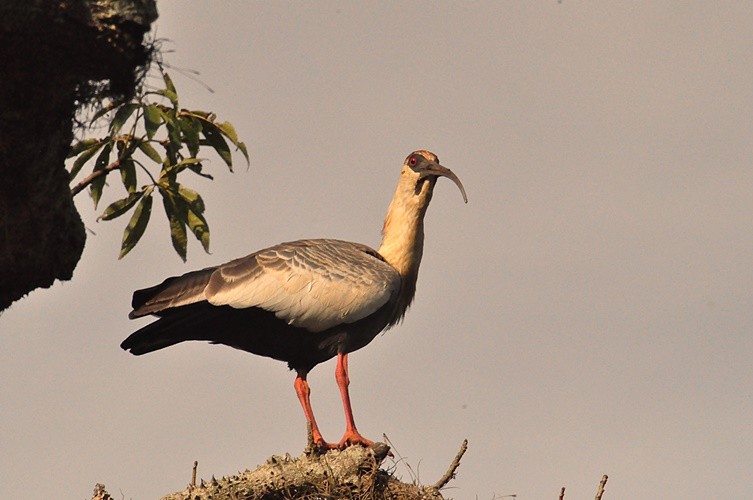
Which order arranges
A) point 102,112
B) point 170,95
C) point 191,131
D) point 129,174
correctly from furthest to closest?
1. point 129,174
2. point 191,131
3. point 170,95
4. point 102,112

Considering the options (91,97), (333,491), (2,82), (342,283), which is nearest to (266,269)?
(342,283)

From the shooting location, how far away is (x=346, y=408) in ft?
32.2

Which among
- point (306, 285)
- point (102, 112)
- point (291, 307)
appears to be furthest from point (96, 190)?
point (306, 285)

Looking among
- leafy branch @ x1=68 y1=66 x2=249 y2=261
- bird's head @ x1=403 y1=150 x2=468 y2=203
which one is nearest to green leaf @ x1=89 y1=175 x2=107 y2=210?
leafy branch @ x1=68 y1=66 x2=249 y2=261

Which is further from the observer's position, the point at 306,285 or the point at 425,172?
the point at 425,172

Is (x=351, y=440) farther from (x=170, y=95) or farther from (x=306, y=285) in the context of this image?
(x=170, y=95)

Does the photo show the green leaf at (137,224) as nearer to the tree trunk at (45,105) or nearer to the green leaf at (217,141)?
the green leaf at (217,141)

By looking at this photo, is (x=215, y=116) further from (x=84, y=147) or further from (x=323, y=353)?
(x=323, y=353)

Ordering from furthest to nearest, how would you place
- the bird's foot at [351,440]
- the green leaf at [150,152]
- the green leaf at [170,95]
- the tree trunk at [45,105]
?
the bird's foot at [351,440] < the green leaf at [150,152] < the green leaf at [170,95] < the tree trunk at [45,105]

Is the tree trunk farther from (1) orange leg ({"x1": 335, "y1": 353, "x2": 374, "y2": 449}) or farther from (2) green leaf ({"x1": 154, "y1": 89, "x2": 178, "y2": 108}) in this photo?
(1) orange leg ({"x1": 335, "y1": 353, "x2": 374, "y2": 449})

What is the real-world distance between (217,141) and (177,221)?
1.79 ft

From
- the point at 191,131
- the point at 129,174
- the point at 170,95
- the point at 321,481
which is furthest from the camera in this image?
the point at 321,481

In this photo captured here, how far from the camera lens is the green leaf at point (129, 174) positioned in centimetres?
719

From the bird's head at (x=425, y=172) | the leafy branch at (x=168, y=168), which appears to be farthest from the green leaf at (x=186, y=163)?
the bird's head at (x=425, y=172)
